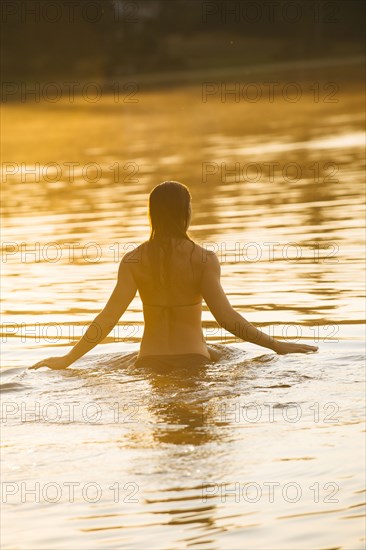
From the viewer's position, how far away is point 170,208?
8172mm

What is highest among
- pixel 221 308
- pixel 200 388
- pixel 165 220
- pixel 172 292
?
pixel 165 220

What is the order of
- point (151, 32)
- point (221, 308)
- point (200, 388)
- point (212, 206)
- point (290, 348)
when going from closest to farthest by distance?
1. point (200, 388)
2. point (221, 308)
3. point (290, 348)
4. point (212, 206)
5. point (151, 32)

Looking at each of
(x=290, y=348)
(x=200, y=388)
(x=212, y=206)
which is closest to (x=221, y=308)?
(x=200, y=388)

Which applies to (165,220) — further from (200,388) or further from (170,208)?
(200,388)

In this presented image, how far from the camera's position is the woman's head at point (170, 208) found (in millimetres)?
8156

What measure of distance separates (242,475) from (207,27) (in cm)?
6911

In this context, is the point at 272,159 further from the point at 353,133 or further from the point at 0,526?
the point at 0,526

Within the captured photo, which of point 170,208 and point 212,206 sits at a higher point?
point 212,206

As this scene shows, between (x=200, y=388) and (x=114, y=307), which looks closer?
(x=200, y=388)

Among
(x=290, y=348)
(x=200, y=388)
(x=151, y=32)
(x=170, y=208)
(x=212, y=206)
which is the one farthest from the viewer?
(x=151, y=32)

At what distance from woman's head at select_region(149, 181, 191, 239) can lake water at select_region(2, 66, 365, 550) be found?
93 centimetres

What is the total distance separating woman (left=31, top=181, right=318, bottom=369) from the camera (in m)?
8.25

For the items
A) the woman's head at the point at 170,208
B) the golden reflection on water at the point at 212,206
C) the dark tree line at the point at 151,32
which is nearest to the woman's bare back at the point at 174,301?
the woman's head at the point at 170,208

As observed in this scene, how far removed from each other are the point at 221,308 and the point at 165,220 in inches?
26.2
